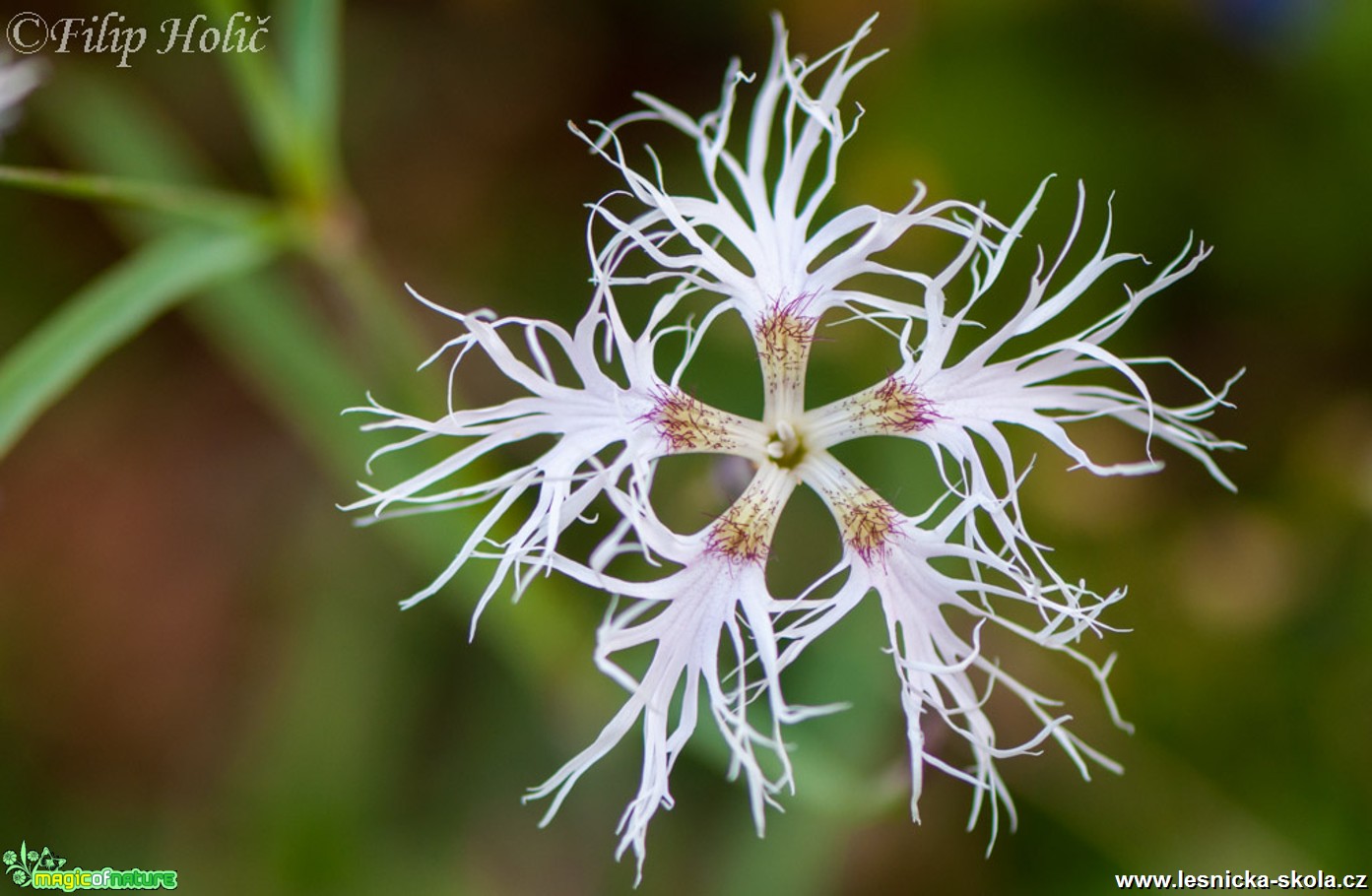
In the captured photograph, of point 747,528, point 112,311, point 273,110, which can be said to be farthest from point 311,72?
point 747,528

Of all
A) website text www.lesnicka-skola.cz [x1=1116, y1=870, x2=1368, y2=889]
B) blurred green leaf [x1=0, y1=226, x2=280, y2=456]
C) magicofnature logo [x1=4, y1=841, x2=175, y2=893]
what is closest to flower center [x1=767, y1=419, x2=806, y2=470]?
blurred green leaf [x1=0, y1=226, x2=280, y2=456]

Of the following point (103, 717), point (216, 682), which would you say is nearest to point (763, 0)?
point (216, 682)

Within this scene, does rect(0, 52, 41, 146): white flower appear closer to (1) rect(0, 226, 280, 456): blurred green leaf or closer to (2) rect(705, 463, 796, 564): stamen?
(1) rect(0, 226, 280, 456): blurred green leaf

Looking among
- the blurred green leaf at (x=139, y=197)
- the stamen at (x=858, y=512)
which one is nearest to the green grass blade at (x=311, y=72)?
the blurred green leaf at (x=139, y=197)

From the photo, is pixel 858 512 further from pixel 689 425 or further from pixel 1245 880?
pixel 1245 880

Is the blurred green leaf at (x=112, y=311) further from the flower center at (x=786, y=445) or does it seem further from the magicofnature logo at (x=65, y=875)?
the magicofnature logo at (x=65, y=875)

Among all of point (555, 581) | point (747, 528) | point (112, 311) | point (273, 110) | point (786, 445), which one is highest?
point (273, 110)

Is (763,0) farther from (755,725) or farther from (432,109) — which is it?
(755,725)
